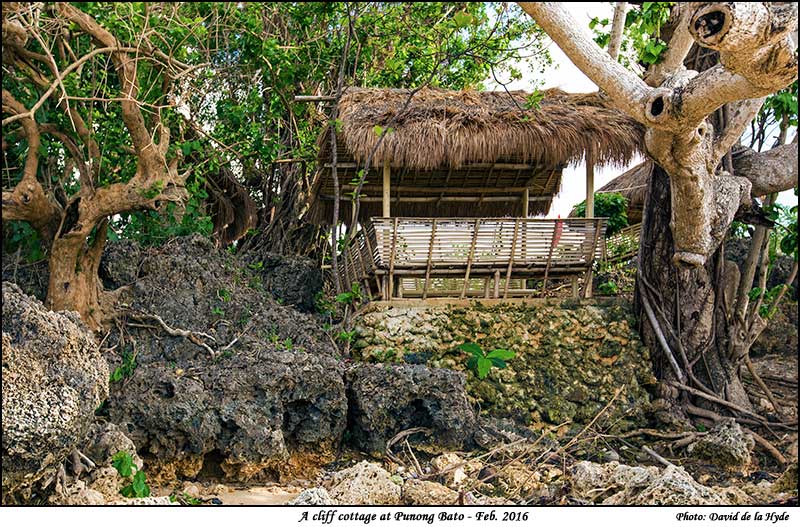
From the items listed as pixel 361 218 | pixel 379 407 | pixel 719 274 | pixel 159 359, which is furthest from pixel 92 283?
pixel 719 274

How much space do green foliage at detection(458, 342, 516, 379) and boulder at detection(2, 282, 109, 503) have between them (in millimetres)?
3469

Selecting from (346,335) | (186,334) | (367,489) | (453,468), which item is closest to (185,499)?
(367,489)

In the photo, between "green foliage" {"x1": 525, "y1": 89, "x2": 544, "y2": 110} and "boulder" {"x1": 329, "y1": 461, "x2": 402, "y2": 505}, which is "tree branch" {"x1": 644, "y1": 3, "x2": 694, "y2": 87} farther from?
"boulder" {"x1": 329, "y1": 461, "x2": 402, "y2": 505}

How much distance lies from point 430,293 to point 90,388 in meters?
4.73

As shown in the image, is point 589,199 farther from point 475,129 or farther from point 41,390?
point 41,390

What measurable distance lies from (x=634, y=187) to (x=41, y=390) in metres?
9.14

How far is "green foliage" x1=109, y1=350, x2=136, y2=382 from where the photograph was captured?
6332 mm

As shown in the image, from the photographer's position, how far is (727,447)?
6.87 m

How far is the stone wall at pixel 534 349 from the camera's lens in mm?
7742

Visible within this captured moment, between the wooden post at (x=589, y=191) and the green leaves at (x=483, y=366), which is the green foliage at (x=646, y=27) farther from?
the green leaves at (x=483, y=366)

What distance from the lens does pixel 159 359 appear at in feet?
22.9

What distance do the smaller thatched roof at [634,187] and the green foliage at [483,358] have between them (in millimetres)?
5041

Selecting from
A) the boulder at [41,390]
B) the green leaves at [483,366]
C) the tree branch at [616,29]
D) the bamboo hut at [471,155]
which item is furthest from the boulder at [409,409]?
the tree branch at [616,29]

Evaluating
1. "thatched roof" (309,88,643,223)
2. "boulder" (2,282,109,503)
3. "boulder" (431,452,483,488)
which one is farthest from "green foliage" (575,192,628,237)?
"boulder" (2,282,109,503)
